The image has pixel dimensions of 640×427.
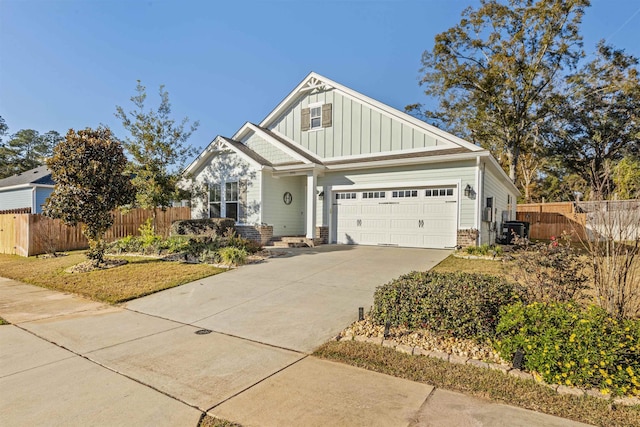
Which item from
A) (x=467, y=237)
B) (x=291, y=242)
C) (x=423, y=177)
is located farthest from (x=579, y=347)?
(x=291, y=242)

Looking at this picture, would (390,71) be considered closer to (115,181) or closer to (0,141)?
(115,181)

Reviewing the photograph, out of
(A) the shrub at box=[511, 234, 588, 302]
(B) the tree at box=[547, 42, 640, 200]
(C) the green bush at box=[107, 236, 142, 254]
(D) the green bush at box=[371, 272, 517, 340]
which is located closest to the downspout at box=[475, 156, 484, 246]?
(A) the shrub at box=[511, 234, 588, 302]

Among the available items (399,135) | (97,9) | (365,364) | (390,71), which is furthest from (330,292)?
(390,71)

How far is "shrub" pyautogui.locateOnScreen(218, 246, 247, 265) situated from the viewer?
29.8ft

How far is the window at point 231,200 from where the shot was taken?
14438 mm

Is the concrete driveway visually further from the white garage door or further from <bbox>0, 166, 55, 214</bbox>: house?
<bbox>0, 166, 55, 214</bbox>: house

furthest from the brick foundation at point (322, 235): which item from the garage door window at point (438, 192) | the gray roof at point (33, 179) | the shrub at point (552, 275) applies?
the gray roof at point (33, 179)

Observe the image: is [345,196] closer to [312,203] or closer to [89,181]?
[312,203]

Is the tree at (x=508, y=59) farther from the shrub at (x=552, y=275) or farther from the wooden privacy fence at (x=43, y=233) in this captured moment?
the wooden privacy fence at (x=43, y=233)

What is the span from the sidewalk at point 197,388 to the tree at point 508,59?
2149 cm

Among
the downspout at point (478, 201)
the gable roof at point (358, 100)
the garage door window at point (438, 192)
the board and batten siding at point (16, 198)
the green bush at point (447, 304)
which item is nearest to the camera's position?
the green bush at point (447, 304)

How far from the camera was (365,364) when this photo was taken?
3475 mm

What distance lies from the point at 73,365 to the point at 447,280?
4751mm

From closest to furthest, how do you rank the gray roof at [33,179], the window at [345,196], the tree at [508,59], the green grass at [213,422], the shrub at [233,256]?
the green grass at [213,422] < the shrub at [233,256] < the window at [345,196] < the tree at [508,59] < the gray roof at [33,179]
